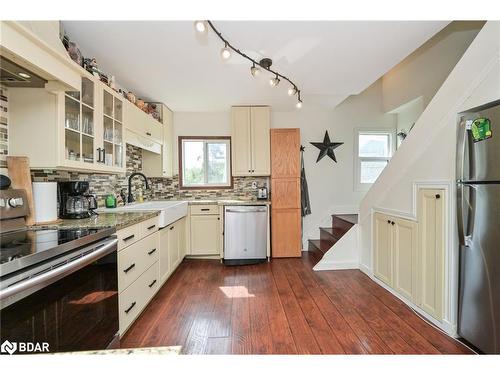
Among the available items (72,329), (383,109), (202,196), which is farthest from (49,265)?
(383,109)

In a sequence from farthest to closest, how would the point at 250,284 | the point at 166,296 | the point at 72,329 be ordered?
1. the point at 250,284
2. the point at 166,296
3. the point at 72,329

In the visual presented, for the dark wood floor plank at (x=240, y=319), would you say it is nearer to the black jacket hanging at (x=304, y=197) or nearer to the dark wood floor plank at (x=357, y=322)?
the dark wood floor plank at (x=357, y=322)

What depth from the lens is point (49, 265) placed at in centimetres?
99

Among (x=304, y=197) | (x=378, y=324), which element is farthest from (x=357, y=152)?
(x=378, y=324)

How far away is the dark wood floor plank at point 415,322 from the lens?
1537 mm

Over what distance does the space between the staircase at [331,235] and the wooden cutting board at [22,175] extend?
3105 mm

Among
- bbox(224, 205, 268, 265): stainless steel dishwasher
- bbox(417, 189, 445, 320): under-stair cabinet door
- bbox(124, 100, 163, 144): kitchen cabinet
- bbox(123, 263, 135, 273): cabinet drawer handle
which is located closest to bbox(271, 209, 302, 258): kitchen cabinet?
bbox(224, 205, 268, 265): stainless steel dishwasher

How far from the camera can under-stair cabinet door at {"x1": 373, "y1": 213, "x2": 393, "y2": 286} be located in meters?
2.35

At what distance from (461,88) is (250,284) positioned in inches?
100

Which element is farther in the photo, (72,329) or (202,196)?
(202,196)

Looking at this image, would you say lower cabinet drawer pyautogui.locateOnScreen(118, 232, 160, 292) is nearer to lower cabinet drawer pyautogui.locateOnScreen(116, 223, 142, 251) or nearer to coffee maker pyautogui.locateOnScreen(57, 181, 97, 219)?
lower cabinet drawer pyautogui.locateOnScreen(116, 223, 142, 251)

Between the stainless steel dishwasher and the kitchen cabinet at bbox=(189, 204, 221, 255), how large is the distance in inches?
9.7
